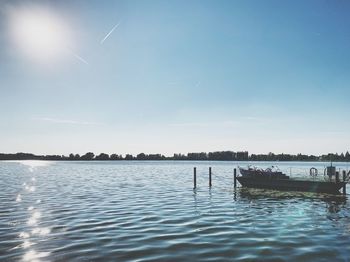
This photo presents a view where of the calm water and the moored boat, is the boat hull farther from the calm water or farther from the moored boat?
the calm water

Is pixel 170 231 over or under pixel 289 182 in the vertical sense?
under

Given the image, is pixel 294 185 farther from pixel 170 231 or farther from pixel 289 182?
pixel 170 231

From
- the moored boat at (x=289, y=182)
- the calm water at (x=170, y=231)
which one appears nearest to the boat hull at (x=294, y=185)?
the moored boat at (x=289, y=182)

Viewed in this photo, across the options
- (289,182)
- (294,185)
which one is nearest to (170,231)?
(294,185)

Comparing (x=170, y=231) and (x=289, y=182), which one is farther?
(x=289, y=182)

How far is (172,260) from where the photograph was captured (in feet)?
36.6

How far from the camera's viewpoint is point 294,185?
37.0m

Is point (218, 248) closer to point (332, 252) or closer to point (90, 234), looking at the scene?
point (332, 252)

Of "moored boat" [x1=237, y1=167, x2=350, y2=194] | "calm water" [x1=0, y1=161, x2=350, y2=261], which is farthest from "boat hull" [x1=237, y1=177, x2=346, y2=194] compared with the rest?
"calm water" [x1=0, y1=161, x2=350, y2=261]

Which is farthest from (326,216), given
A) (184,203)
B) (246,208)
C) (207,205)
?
(184,203)

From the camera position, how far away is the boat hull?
114ft

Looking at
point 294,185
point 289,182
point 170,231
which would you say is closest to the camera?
point 170,231

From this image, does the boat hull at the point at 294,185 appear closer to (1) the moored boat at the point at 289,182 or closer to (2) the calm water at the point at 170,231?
(1) the moored boat at the point at 289,182

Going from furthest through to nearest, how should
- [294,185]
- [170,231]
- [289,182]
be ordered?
1. [289,182]
2. [294,185]
3. [170,231]
